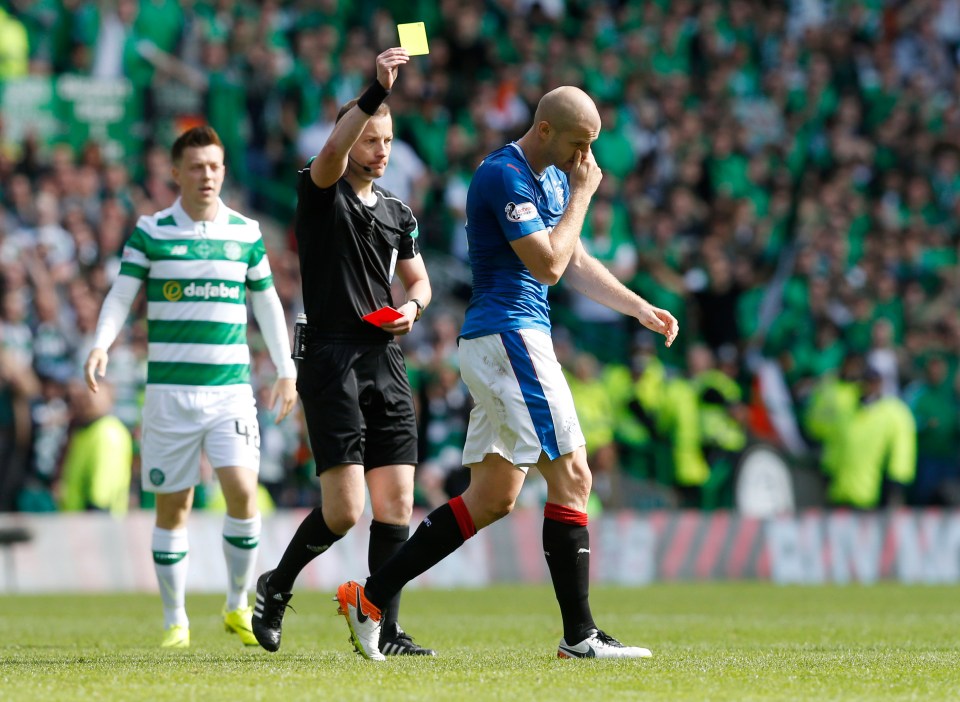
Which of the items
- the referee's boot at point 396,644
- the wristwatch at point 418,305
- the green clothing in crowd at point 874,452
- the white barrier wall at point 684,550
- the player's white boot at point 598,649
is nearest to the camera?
the player's white boot at point 598,649

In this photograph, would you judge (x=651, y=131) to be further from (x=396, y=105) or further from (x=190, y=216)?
(x=190, y=216)

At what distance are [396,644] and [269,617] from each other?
0.57 metres

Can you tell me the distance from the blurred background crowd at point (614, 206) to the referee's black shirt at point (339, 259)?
6914 millimetres

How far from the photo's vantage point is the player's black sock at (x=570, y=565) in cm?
652

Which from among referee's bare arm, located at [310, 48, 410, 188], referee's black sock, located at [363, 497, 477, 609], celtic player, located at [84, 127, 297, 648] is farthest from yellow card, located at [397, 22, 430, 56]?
referee's black sock, located at [363, 497, 477, 609]

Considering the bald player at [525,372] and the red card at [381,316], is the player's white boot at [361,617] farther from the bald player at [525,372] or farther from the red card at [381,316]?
the red card at [381,316]

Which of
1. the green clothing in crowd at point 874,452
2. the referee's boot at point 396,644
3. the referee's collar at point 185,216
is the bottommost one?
the green clothing in crowd at point 874,452

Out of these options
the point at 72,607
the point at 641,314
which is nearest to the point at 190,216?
the point at 641,314

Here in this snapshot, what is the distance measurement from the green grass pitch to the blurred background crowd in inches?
136

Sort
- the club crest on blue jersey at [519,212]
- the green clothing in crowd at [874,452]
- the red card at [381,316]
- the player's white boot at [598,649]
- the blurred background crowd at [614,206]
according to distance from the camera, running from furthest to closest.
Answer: the green clothing in crowd at [874,452] → the blurred background crowd at [614,206] → the red card at [381,316] → the player's white boot at [598,649] → the club crest on blue jersey at [519,212]

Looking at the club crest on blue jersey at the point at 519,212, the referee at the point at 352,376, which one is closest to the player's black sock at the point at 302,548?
the referee at the point at 352,376

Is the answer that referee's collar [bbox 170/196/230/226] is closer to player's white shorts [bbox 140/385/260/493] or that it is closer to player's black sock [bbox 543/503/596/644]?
player's white shorts [bbox 140/385/260/493]

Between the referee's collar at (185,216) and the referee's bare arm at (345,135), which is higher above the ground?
the referee's bare arm at (345,135)

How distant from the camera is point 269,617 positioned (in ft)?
23.2
